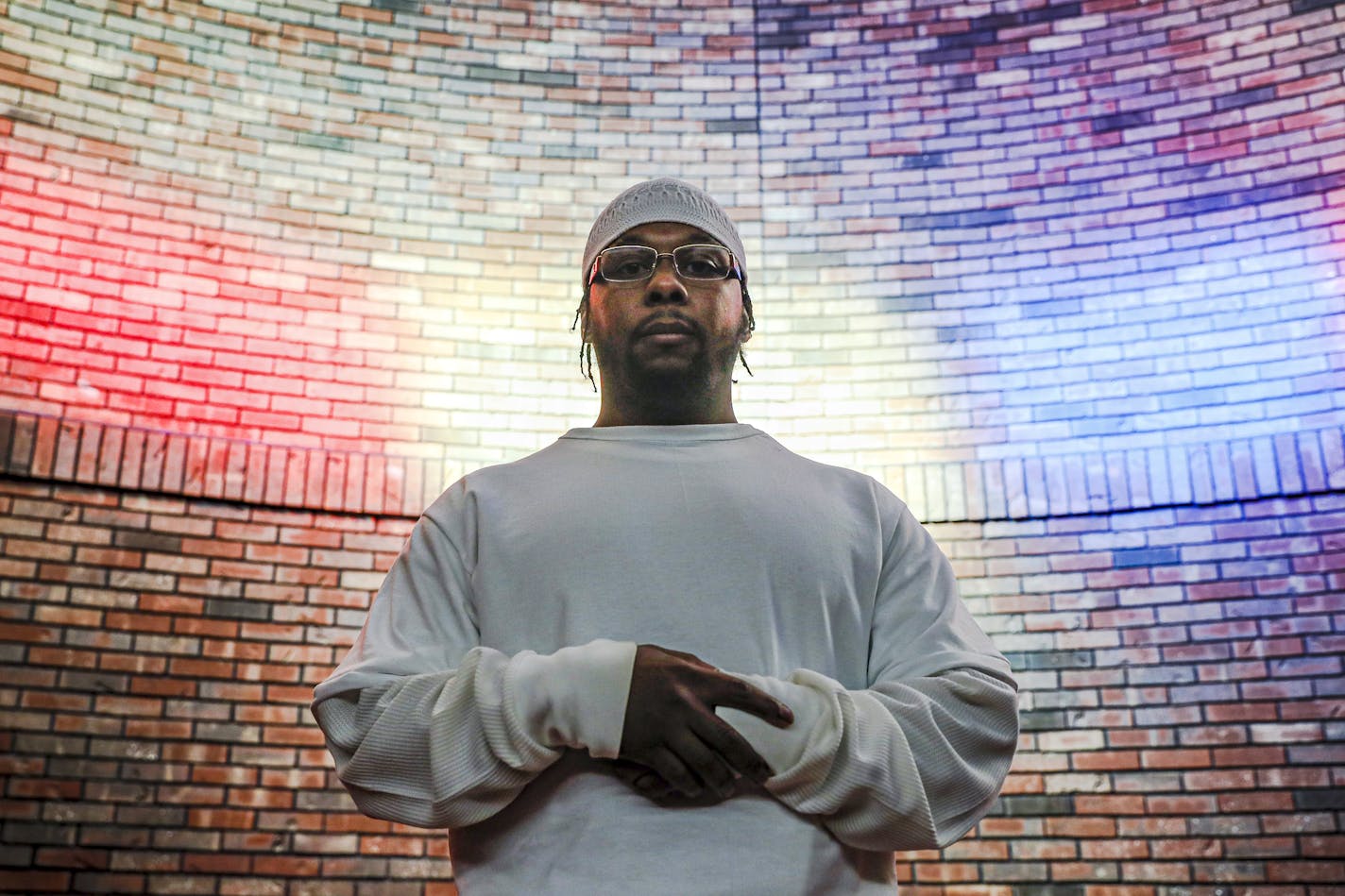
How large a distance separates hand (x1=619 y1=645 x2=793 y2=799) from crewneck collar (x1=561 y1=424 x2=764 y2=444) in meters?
0.55

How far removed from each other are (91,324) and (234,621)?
1271mm

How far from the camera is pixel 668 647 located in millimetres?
1924

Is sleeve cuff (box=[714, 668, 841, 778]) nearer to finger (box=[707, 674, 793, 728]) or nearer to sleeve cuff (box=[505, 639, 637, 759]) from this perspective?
finger (box=[707, 674, 793, 728])

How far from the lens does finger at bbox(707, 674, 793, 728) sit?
1.72 metres

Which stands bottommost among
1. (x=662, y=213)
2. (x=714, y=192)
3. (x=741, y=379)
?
(x=662, y=213)

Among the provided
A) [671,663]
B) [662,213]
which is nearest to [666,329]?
[662,213]

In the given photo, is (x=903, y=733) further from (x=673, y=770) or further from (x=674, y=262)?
(x=674, y=262)

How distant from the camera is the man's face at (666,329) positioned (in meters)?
2.25

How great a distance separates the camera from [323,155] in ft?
18.5

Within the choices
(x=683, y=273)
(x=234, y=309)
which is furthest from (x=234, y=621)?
(x=683, y=273)

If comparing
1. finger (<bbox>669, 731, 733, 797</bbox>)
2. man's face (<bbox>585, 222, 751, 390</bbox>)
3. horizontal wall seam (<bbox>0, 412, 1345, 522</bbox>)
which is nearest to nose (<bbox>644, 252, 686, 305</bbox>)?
man's face (<bbox>585, 222, 751, 390</bbox>)

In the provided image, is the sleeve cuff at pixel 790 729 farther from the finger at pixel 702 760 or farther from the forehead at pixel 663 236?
the forehead at pixel 663 236

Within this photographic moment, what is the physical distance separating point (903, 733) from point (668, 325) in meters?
0.80

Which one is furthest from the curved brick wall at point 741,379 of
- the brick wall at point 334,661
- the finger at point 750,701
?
the finger at point 750,701
